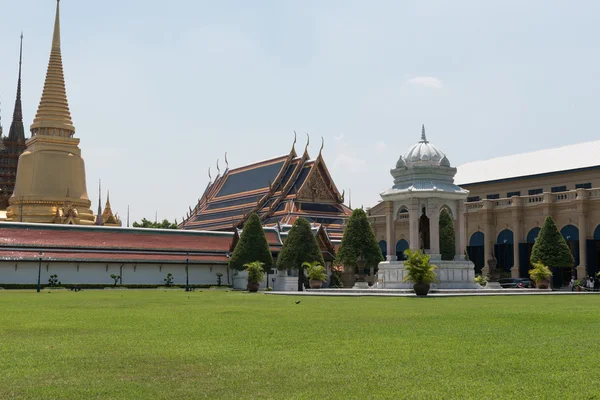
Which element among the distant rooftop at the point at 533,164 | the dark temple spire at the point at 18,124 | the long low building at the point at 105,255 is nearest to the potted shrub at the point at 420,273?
the long low building at the point at 105,255

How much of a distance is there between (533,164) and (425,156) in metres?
30.7

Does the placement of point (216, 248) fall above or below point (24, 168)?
below

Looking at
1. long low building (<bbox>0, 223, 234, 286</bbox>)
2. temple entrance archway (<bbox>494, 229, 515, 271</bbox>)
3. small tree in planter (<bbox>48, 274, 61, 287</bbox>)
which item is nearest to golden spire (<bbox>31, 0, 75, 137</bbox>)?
long low building (<bbox>0, 223, 234, 286</bbox>)

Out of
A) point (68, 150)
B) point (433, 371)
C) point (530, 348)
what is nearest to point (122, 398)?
point (433, 371)

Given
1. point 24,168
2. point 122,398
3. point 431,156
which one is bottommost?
point 122,398

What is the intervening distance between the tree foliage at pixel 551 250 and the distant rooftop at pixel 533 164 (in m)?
12.8

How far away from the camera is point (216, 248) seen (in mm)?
64875

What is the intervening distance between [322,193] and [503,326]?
72.1 m

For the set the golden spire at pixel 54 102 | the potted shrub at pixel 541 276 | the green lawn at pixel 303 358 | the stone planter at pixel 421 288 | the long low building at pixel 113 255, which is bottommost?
the green lawn at pixel 303 358

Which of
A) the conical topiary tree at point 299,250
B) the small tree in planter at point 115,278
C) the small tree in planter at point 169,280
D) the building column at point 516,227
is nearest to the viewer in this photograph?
the conical topiary tree at point 299,250

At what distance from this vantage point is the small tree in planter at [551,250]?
4912 cm

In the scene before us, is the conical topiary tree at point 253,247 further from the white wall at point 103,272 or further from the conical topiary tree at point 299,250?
the white wall at point 103,272

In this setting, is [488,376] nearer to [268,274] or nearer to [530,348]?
[530,348]

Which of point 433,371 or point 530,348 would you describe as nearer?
point 433,371
